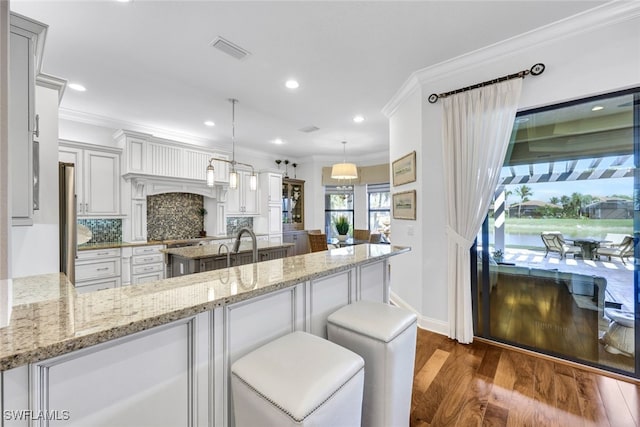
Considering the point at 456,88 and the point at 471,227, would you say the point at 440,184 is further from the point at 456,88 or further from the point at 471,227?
the point at 456,88

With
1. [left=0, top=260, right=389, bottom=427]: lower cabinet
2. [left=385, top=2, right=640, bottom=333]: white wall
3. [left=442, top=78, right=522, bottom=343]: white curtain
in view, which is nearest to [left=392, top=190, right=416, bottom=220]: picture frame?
[left=385, top=2, right=640, bottom=333]: white wall

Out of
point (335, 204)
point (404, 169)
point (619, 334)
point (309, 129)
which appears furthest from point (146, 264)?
point (619, 334)

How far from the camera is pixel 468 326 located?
2639 millimetres

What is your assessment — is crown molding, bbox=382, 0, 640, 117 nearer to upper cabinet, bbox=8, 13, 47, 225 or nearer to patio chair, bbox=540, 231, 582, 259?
patio chair, bbox=540, 231, 582, 259

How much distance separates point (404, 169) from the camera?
3.49 metres

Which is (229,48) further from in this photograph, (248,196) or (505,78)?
(248,196)

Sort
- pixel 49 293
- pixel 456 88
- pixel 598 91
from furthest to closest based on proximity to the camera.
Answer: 1. pixel 456 88
2. pixel 598 91
3. pixel 49 293

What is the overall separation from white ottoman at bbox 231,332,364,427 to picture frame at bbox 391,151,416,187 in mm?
2573

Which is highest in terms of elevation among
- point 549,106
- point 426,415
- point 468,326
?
point 549,106

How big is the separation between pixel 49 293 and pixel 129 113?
3.70 m

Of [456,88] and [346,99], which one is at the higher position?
[346,99]

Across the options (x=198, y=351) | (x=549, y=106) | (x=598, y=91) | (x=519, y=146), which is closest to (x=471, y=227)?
(x=519, y=146)

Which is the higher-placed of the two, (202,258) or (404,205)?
(404,205)

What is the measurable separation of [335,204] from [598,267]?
18.0 ft
